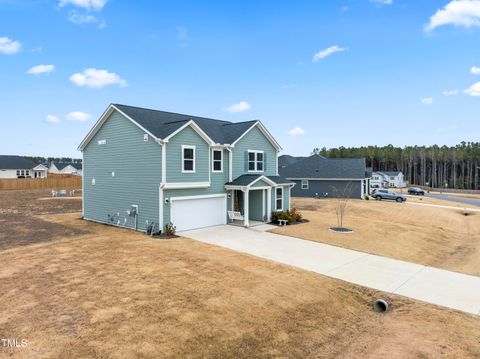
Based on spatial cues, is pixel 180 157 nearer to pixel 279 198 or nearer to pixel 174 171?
pixel 174 171

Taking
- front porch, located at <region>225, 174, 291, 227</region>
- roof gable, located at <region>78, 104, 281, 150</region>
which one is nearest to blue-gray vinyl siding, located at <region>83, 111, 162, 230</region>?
roof gable, located at <region>78, 104, 281, 150</region>

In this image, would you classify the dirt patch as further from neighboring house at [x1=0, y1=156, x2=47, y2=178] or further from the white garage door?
neighboring house at [x1=0, y1=156, x2=47, y2=178]

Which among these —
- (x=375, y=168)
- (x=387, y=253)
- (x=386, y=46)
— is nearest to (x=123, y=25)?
(x=386, y=46)

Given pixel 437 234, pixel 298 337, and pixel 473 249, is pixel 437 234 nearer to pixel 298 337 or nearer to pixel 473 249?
pixel 473 249

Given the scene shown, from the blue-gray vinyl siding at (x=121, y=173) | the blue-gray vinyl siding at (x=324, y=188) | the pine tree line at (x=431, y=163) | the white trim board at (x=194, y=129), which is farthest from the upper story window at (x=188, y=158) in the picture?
the pine tree line at (x=431, y=163)

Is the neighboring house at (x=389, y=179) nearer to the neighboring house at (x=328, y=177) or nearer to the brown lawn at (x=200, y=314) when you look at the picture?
the neighboring house at (x=328, y=177)

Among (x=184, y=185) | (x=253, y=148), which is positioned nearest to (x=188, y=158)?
(x=184, y=185)
